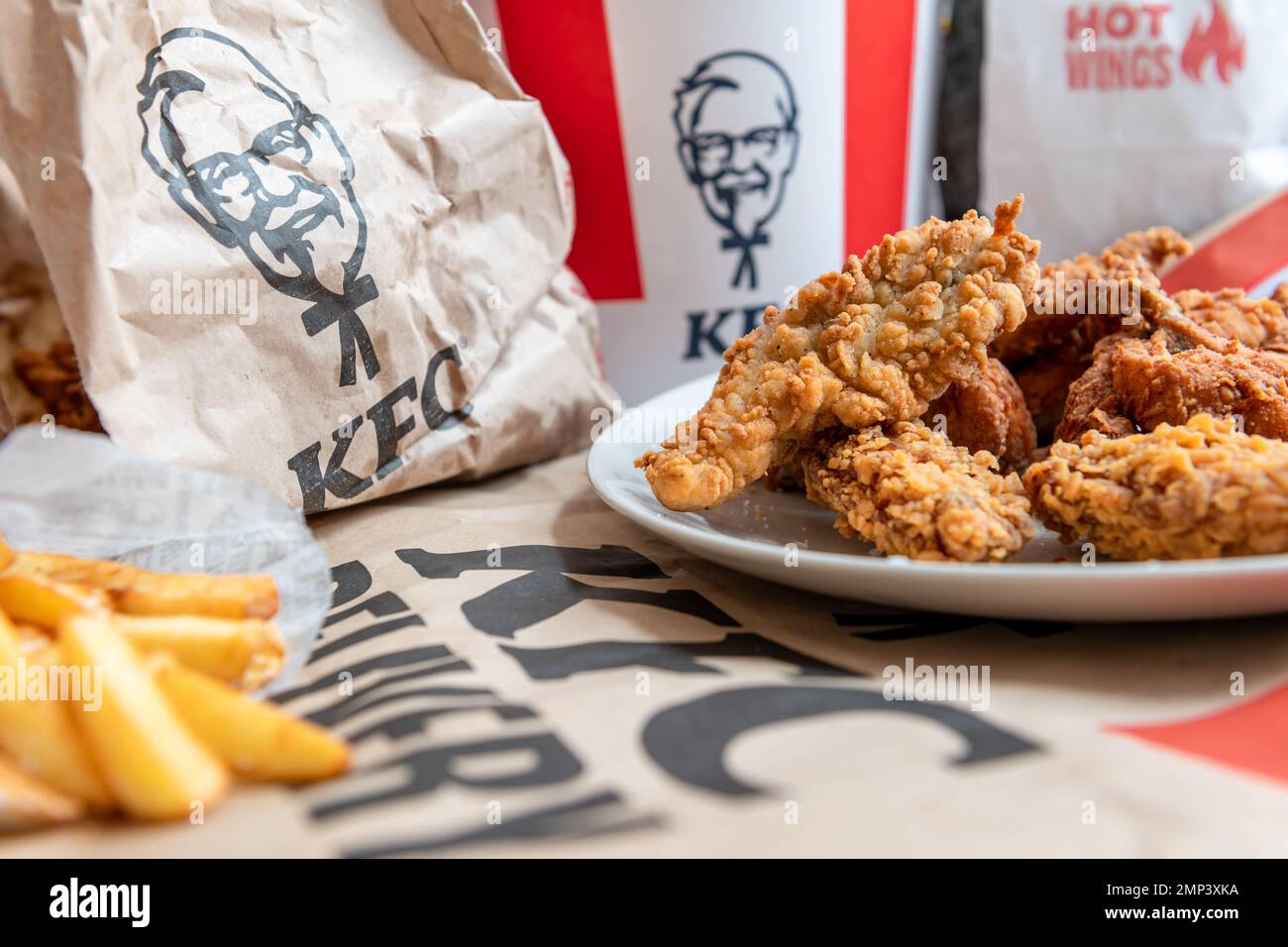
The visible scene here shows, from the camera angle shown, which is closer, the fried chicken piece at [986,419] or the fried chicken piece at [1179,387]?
the fried chicken piece at [1179,387]

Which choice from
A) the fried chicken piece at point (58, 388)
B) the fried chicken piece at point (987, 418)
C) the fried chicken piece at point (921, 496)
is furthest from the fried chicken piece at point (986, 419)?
the fried chicken piece at point (58, 388)

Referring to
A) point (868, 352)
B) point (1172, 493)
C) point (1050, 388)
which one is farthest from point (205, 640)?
point (1050, 388)

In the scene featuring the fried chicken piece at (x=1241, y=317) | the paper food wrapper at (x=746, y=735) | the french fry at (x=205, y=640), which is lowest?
the paper food wrapper at (x=746, y=735)

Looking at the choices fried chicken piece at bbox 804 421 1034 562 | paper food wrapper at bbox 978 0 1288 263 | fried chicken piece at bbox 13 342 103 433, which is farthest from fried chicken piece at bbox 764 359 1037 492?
paper food wrapper at bbox 978 0 1288 263

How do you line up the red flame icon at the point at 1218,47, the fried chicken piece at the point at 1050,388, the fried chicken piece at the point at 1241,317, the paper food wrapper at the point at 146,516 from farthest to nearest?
1. the red flame icon at the point at 1218,47
2. the fried chicken piece at the point at 1050,388
3. the fried chicken piece at the point at 1241,317
4. the paper food wrapper at the point at 146,516

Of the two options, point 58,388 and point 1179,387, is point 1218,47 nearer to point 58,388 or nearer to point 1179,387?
point 1179,387

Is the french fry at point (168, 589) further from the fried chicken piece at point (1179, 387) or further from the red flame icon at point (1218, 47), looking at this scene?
the red flame icon at point (1218, 47)

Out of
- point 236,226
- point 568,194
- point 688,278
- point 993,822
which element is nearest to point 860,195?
point 688,278
